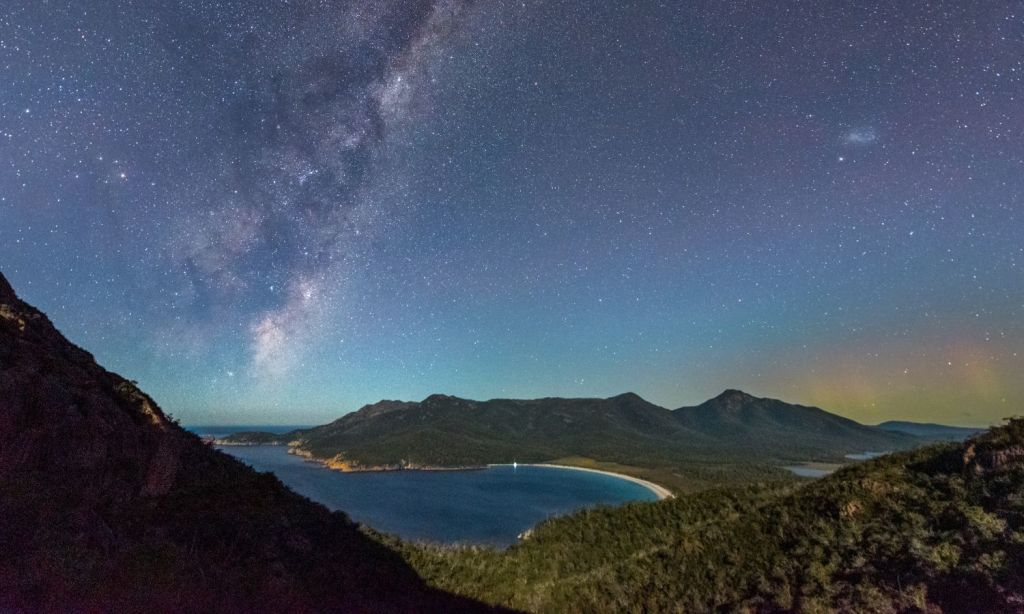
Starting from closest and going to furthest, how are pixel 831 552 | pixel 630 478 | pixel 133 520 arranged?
pixel 133 520
pixel 831 552
pixel 630 478

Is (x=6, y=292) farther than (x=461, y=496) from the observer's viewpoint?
No

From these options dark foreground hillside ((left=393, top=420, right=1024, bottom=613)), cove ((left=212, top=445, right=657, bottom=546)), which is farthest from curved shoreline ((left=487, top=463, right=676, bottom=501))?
dark foreground hillside ((left=393, top=420, right=1024, bottom=613))

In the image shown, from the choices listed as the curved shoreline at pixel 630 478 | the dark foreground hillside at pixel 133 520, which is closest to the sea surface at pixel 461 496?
the curved shoreline at pixel 630 478

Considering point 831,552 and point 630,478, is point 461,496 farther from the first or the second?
point 831,552

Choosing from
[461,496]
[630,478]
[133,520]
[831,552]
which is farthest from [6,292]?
[630,478]

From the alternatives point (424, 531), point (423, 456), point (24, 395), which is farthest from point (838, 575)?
point (423, 456)

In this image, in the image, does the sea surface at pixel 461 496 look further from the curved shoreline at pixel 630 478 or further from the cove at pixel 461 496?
the curved shoreline at pixel 630 478
